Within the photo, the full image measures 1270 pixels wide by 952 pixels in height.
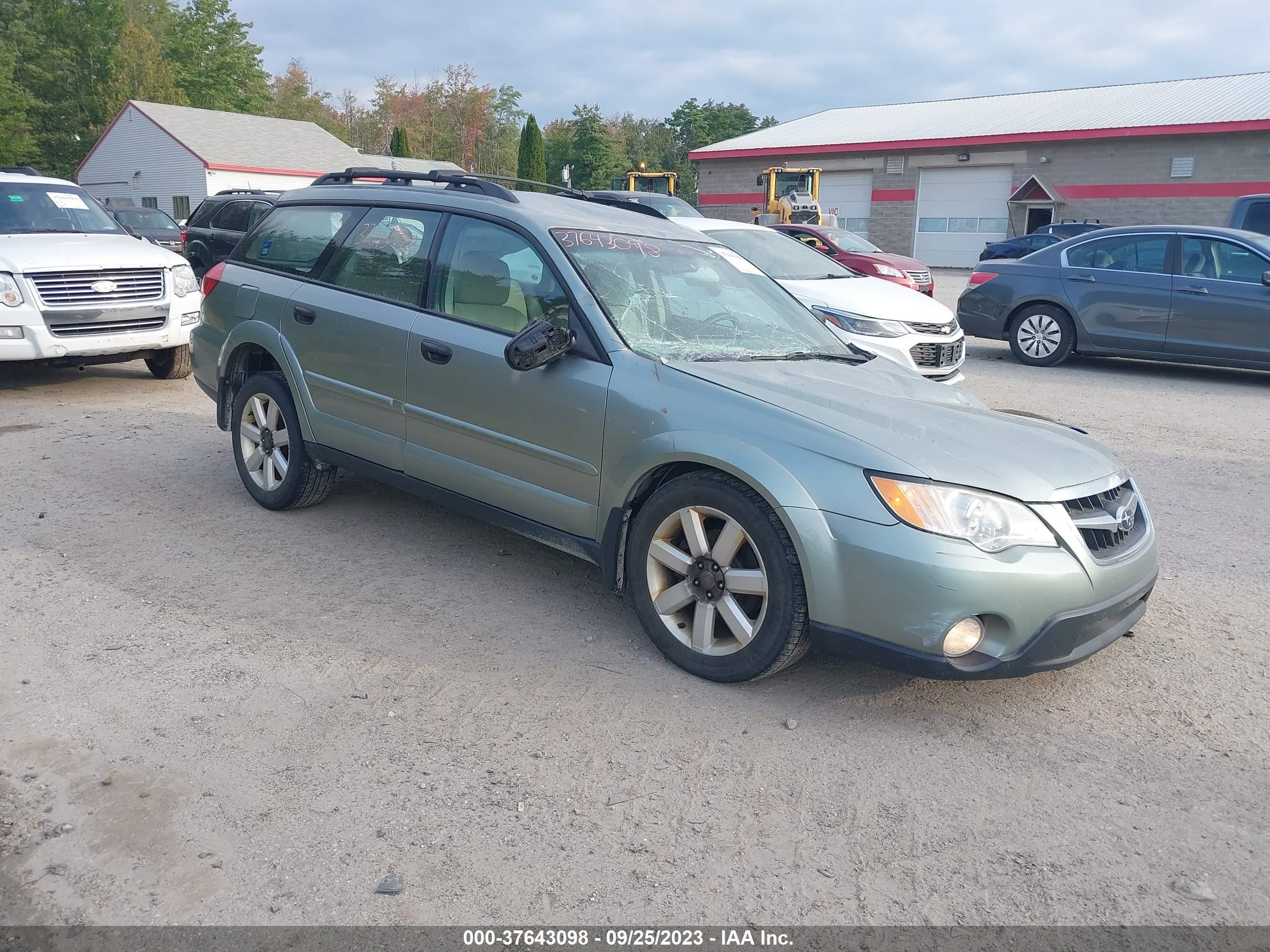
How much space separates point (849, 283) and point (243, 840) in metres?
8.00

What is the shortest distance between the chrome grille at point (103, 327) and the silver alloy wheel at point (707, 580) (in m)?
6.89

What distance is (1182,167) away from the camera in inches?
1283

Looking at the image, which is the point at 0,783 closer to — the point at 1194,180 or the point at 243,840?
the point at 243,840

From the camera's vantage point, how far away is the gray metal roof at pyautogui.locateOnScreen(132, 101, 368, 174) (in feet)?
147

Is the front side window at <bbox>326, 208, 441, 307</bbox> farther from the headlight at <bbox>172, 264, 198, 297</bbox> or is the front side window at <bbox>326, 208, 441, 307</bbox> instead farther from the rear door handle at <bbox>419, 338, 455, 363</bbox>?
the headlight at <bbox>172, 264, 198, 297</bbox>

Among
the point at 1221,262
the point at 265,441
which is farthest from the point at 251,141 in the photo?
the point at 265,441

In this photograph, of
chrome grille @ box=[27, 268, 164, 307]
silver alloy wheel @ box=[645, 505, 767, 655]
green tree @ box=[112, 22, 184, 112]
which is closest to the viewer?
silver alloy wheel @ box=[645, 505, 767, 655]

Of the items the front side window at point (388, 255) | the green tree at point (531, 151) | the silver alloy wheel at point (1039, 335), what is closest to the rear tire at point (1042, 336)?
the silver alloy wheel at point (1039, 335)

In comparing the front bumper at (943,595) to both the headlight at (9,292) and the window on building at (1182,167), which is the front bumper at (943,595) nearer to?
the headlight at (9,292)

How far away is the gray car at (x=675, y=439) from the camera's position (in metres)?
3.33

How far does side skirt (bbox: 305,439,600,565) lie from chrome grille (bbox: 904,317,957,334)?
18.0ft

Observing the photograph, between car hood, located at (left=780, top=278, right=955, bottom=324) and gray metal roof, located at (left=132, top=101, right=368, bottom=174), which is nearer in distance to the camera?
car hood, located at (left=780, top=278, right=955, bottom=324)

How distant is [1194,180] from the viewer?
32.5 meters

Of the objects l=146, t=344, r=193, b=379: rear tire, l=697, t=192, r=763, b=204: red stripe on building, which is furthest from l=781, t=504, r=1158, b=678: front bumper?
l=697, t=192, r=763, b=204: red stripe on building
